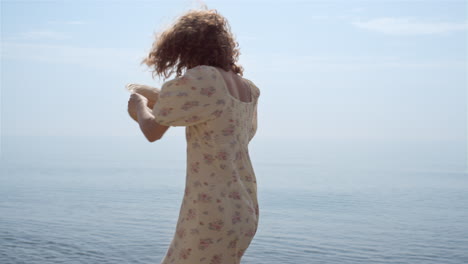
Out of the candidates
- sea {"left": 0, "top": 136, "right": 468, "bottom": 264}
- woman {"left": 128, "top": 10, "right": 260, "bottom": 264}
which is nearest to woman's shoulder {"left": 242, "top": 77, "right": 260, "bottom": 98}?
woman {"left": 128, "top": 10, "right": 260, "bottom": 264}

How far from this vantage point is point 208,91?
1809 millimetres

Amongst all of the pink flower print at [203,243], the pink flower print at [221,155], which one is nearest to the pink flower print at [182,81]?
the pink flower print at [221,155]

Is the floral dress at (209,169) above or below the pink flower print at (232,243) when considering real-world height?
above

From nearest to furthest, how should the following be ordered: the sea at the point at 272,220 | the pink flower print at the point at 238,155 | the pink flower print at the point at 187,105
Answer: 1. the pink flower print at the point at 187,105
2. the pink flower print at the point at 238,155
3. the sea at the point at 272,220

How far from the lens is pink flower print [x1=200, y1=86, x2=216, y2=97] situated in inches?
71.0

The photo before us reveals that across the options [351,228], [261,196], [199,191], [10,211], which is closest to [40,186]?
[10,211]

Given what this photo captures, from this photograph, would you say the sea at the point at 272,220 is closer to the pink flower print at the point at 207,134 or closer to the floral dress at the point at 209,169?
the floral dress at the point at 209,169

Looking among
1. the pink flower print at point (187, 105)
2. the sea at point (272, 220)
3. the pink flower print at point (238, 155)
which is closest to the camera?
the pink flower print at point (187, 105)

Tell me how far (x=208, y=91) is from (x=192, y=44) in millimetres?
150

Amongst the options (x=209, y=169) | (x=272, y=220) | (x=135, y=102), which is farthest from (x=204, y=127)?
(x=272, y=220)

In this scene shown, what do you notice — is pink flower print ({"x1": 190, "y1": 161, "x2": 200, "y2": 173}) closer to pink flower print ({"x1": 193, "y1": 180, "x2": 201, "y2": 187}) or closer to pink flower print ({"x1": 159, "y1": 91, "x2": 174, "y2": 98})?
pink flower print ({"x1": 193, "y1": 180, "x2": 201, "y2": 187})

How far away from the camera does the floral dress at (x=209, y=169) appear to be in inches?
70.9

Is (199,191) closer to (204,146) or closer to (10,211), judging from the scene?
A: (204,146)

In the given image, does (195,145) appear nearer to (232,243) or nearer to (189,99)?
(189,99)
